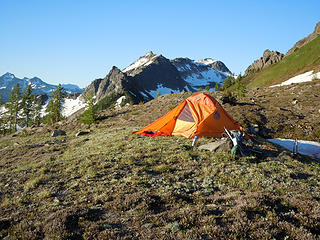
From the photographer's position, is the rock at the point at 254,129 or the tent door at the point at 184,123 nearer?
the tent door at the point at 184,123

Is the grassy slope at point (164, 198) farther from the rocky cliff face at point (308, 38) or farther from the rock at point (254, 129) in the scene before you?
the rocky cliff face at point (308, 38)

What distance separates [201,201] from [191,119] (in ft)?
39.7

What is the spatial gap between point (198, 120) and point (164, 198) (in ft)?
37.8

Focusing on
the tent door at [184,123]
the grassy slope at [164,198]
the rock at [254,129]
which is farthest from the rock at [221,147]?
the rock at [254,129]

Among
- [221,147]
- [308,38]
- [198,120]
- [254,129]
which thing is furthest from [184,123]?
[308,38]

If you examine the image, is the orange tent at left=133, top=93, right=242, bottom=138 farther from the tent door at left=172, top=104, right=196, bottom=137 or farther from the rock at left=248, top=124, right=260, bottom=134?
the rock at left=248, top=124, right=260, bottom=134

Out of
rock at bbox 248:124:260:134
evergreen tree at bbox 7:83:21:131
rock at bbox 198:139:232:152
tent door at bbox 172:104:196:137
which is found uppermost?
evergreen tree at bbox 7:83:21:131

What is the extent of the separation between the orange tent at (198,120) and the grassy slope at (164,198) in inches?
181

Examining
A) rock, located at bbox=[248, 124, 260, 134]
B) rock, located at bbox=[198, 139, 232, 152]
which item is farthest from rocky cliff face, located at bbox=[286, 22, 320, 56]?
rock, located at bbox=[198, 139, 232, 152]

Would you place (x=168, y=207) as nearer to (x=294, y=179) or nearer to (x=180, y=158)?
(x=180, y=158)

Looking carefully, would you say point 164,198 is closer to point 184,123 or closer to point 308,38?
point 184,123

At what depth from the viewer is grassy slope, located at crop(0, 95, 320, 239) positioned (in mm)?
5773

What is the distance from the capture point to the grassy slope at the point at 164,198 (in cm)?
577

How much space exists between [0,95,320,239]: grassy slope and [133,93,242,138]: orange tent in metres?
4.59
